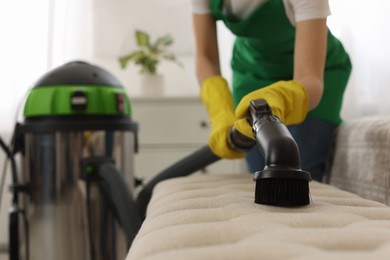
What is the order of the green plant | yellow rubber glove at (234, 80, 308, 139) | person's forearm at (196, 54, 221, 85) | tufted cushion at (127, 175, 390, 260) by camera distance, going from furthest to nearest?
the green plant
person's forearm at (196, 54, 221, 85)
yellow rubber glove at (234, 80, 308, 139)
tufted cushion at (127, 175, 390, 260)

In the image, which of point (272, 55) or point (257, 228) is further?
point (272, 55)

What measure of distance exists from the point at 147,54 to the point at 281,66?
4.21 ft

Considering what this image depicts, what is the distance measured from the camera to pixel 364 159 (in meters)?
1.05

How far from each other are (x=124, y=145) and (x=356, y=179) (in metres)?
0.65

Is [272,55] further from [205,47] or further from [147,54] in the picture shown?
[147,54]

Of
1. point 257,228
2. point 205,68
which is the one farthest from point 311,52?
point 257,228

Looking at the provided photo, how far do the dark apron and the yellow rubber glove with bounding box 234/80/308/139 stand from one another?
0.25m

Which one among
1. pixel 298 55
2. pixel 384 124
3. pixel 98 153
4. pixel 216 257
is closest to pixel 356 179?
pixel 384 124

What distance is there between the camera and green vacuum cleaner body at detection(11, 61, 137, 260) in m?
1.34

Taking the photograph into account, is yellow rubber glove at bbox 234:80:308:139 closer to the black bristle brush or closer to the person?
the person

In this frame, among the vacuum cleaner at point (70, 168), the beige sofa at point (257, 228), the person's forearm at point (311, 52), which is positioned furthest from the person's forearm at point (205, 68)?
the beige sofa at point (257, 228)

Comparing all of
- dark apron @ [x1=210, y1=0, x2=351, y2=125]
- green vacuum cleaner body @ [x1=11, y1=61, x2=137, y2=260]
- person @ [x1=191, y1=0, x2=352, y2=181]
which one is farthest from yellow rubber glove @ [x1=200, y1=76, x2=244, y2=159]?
green vacuum cleaner body @ [x1=11, y1=61, x2=137, y2=260]

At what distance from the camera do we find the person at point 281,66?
0.97 metres

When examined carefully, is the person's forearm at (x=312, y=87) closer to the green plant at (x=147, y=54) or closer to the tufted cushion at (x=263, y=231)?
the tufted cushion at (x=263, y=231)
